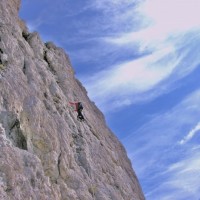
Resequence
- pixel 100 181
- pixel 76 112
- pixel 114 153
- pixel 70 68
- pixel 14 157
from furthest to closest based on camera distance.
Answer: pixel 70 68 < pixel 114 153 < pixel 76 112 < pixel 100 181 < pixel 14 157

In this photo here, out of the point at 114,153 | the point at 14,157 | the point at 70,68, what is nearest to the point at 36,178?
the point at 14,157

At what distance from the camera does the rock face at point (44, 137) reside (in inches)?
1018

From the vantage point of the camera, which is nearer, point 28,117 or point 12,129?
point 12,129

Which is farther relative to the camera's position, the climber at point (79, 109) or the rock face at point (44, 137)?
the climber at point (79, 109)

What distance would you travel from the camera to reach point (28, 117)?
30.2 metres

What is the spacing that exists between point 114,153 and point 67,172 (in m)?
14.2

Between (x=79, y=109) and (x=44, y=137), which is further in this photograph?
(x=79, y=109)

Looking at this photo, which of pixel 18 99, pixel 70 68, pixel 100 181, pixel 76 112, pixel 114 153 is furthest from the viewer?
pixel 70 68

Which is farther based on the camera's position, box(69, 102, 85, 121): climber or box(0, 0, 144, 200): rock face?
box(69, 102, 85, 121): climber

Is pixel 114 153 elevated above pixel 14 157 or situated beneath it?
elevated above

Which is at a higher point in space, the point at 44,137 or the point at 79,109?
the point at 79,109

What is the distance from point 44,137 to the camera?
30.5 meters

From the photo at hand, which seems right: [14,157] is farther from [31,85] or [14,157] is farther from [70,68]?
[70,68]

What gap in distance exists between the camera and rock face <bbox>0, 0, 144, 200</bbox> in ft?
84.8
